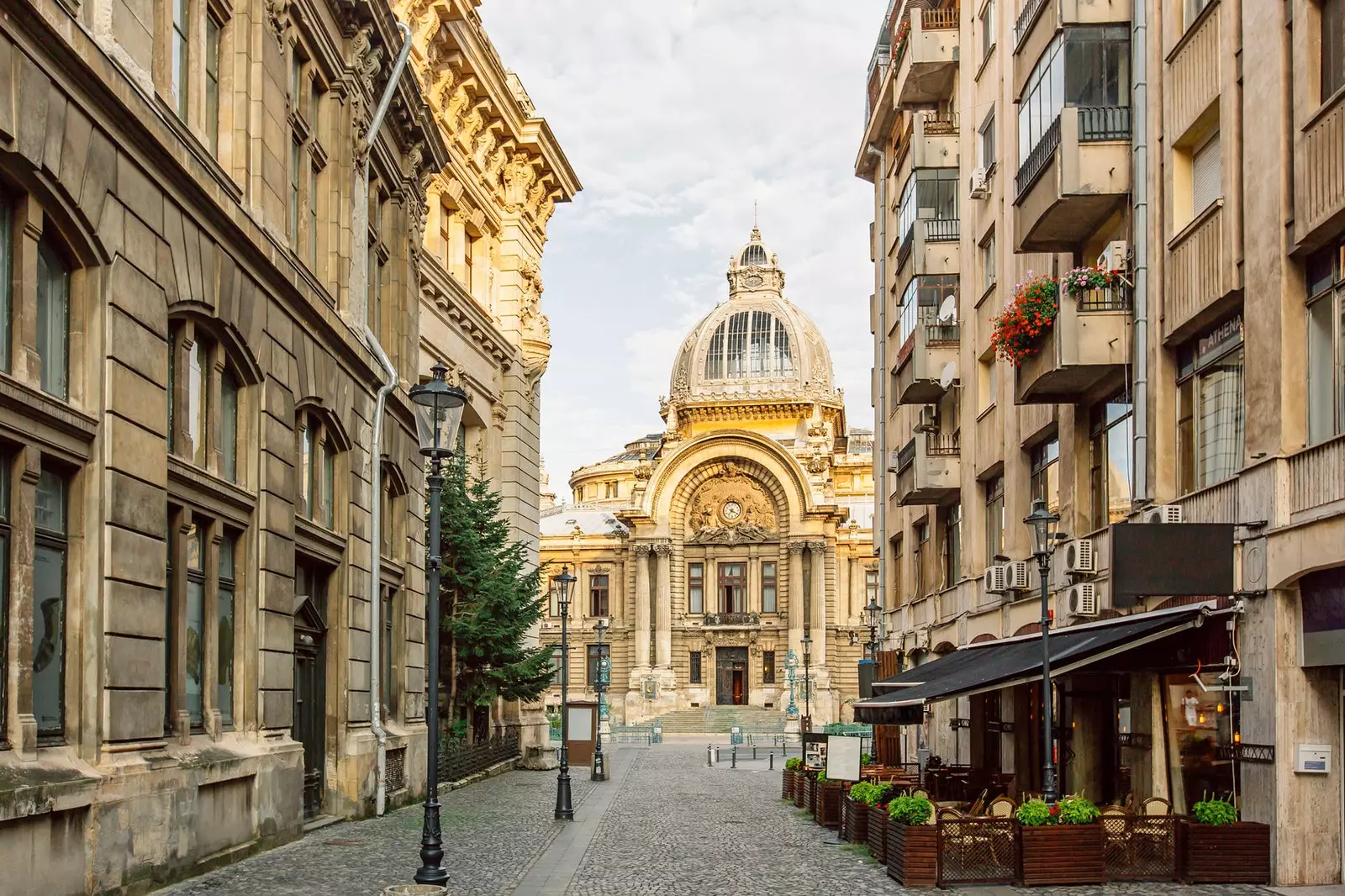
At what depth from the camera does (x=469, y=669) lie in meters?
41.6

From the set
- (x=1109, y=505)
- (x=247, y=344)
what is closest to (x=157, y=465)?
(x=247, y=344)

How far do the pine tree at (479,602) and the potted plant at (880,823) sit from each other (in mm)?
20210

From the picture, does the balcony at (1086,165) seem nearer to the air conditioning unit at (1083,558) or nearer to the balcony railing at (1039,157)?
the balcony railing at (1039,157)

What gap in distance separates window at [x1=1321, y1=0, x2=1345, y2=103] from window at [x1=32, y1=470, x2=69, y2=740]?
11580mm

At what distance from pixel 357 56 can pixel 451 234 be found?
14.6 m

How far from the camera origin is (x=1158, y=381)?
1855cm

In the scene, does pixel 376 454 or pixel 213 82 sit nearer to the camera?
pixel 213 82

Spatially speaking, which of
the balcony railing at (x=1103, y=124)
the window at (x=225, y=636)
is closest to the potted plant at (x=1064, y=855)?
the balcony railing at (x=1103, y=124)

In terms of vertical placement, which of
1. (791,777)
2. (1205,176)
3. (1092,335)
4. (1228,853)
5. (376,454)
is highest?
(1205,176)

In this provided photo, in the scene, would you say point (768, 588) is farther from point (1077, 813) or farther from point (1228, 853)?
point (1228, 853)

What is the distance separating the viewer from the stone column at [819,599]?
94062 millimetres

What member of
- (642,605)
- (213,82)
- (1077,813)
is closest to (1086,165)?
(1077,813)

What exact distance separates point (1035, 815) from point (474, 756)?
22.2m

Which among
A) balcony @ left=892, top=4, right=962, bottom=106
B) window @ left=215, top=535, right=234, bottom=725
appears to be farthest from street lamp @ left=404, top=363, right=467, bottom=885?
balcony @ left=892, top=4, right=962, bottom=106
